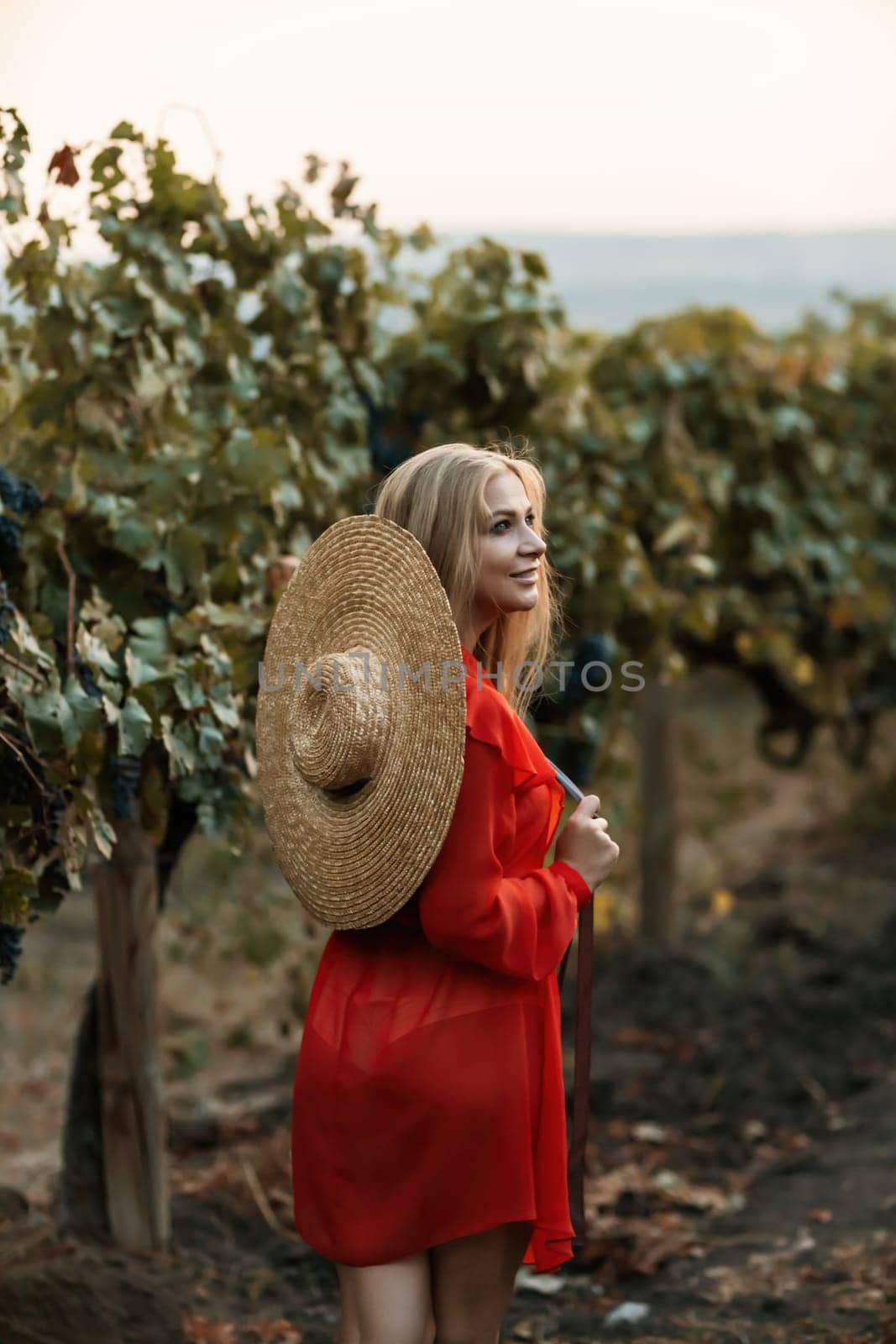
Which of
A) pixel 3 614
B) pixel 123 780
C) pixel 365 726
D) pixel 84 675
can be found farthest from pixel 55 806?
pixel 365 726

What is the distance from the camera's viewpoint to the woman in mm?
2117

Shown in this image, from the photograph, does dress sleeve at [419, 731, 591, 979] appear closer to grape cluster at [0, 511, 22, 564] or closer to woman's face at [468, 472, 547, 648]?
woman's face at [468, 472, 547, 648]

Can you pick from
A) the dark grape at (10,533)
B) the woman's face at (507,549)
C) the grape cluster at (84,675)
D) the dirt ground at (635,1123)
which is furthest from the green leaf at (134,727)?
the dirt ground at (635,1123)

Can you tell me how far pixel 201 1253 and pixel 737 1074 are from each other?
229cm

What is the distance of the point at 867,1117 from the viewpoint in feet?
16.2

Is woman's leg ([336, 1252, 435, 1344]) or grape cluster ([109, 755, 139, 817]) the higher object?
grape cluster ([109, 755, 139, 817])

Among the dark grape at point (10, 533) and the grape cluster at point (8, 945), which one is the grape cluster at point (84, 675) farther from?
the grape cluster at point (8, 945)

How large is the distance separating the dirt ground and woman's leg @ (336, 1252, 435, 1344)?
1175 millimetres

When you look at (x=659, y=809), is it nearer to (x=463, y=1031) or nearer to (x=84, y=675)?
(x=84, y=675)

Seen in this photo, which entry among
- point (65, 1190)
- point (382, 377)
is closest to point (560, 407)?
point (382, 377)

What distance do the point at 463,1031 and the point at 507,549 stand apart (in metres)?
0.70

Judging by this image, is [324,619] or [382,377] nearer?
[324,619]

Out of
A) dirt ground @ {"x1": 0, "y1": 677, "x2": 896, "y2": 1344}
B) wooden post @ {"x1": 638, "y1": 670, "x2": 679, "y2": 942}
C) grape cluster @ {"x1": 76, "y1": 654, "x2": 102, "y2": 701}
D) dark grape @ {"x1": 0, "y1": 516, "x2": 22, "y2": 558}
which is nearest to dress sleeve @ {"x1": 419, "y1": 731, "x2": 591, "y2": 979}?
grape cluster @ {"x1": 76, "y1": 654, "x2": 102, "y2": 701}

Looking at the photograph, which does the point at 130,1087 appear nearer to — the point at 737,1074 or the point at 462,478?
the point at 462,478
